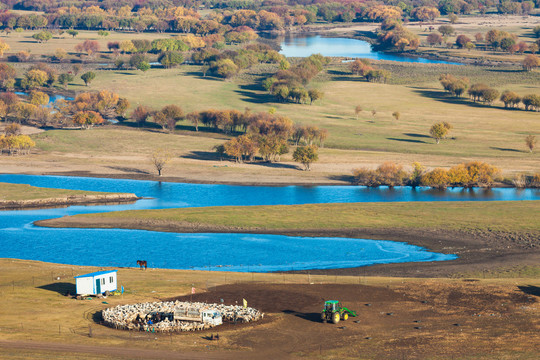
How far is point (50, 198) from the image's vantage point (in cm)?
11931

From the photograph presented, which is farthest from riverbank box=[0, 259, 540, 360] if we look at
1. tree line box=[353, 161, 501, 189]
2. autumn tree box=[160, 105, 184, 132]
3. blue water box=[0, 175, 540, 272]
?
autumn tree box=[160, 105, 184, 132]

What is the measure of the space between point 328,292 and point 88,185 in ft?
245

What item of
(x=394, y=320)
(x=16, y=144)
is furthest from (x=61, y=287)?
(x=16, y=144)

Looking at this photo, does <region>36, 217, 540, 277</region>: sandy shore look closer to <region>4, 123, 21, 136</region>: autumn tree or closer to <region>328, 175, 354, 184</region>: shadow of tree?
<region>328, 175, 354, 184</region>: shadow of tree

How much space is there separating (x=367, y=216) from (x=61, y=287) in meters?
50.9

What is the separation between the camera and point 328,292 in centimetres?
6750

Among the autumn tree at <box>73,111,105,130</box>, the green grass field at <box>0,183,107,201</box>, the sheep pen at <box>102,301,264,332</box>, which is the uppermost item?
the autumn tree at <box>73,111,105,130</box>

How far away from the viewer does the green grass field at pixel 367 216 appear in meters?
103

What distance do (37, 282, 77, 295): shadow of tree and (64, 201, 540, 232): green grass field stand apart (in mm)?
37434

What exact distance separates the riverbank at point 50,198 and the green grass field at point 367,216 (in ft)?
37.6

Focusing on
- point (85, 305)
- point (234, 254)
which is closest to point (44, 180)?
point (234, 254)

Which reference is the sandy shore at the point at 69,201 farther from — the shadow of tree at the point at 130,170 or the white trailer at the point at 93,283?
the white trailer at the point at 93,283

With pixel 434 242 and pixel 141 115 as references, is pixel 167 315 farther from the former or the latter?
pixel 141 115

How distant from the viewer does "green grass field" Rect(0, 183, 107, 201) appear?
119562 mm
